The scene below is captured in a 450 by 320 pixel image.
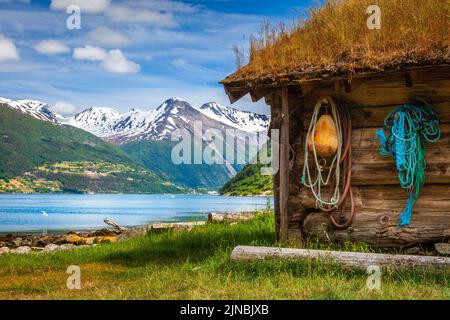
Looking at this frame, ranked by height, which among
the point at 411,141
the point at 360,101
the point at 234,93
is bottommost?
the point at 411,141

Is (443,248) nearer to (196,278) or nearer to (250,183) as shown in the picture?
(196,278)

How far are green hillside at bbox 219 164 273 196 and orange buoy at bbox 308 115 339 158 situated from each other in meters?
103

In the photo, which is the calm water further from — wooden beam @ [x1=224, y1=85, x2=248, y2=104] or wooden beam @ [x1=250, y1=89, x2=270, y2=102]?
wooden beam @ [x1=224, y1=85, x2=248, y2=104]

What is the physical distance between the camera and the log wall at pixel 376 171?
10.5 metres

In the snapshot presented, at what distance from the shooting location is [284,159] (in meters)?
11.6

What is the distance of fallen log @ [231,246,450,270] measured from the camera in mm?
9180

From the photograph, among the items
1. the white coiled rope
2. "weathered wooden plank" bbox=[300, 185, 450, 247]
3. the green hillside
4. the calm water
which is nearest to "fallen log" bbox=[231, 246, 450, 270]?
"weathered wooden plank" bbox=[300, 185, 450, 247]

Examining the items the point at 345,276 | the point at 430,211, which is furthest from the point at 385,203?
the point at 345,276

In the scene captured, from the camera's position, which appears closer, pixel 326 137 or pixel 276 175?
pixel 326 137

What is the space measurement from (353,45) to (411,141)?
2105mm

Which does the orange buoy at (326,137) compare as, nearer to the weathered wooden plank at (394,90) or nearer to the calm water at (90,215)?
the weathered wooden plank at (394,90)

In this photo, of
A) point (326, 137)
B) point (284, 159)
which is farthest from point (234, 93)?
point (326, 137)

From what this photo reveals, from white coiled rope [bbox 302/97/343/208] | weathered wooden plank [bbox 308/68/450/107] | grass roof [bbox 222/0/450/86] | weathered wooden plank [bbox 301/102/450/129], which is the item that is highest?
grass roof [bbox 222/0/450/86]

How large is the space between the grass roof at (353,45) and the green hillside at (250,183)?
335 feet
